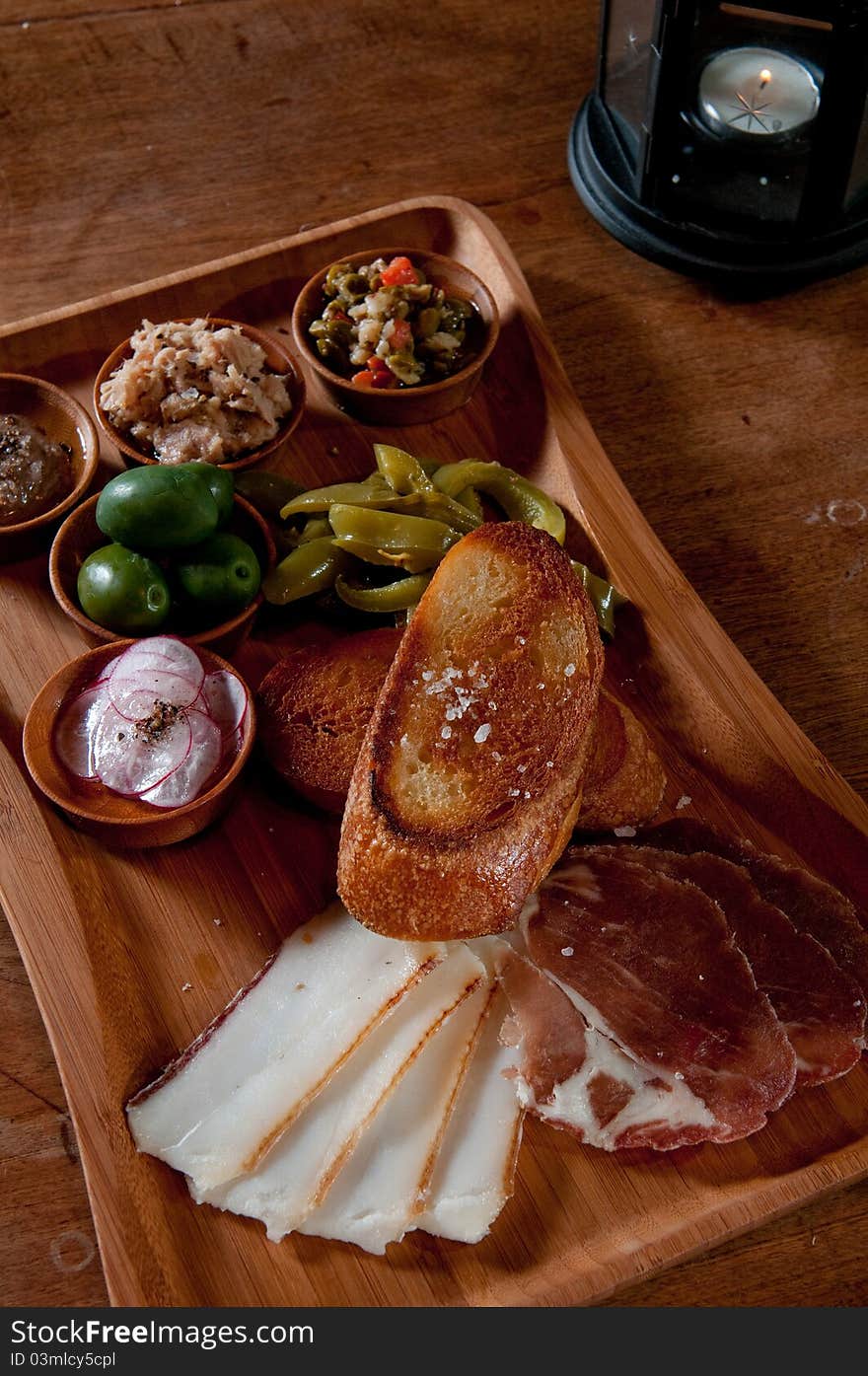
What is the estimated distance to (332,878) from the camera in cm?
284

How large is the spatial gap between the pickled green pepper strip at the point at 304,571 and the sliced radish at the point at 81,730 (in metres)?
0.46

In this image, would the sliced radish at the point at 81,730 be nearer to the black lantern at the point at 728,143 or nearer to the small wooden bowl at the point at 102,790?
the small wooden bowl at the point at 102,790

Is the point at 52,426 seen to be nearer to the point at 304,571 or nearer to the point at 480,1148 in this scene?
the point at 304,571

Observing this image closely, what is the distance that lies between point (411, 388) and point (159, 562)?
30.9 inches

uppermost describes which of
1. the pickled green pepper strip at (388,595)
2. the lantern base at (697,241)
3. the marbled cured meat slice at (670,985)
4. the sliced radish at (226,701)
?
the lantern base at (697,241)

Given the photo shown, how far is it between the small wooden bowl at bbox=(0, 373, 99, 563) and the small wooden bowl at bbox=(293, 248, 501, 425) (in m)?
0.57

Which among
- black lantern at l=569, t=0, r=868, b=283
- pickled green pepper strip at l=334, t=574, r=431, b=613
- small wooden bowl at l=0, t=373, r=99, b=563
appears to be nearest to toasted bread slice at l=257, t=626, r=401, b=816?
pickled green pepper strip at l=334, t=574, r=431, b=613

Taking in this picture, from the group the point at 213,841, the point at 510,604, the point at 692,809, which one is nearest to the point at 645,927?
the point at 692,809

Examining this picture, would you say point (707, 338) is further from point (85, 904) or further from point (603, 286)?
point (85, 904)

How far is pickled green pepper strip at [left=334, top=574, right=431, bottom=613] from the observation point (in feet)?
9.70

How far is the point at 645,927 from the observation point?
2.63m

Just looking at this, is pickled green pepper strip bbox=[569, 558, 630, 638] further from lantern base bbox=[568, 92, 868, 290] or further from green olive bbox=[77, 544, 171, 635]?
lantern base bbox=[568, 92, 868, 290]

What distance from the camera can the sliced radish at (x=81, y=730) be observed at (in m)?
2.73

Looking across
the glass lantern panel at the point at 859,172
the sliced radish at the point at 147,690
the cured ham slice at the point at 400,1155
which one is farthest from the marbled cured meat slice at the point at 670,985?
the glass lantern panel at the point at 859,172
